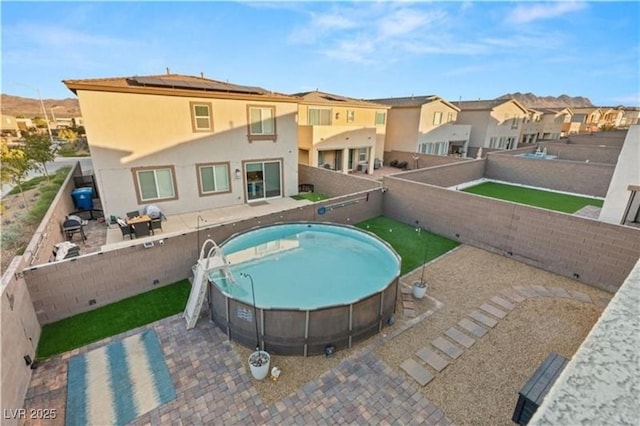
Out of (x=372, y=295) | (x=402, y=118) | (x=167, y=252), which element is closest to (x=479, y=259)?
(x=372, y=295)

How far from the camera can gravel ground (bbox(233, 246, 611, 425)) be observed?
18.8 feet

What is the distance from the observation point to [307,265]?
10.2 metres

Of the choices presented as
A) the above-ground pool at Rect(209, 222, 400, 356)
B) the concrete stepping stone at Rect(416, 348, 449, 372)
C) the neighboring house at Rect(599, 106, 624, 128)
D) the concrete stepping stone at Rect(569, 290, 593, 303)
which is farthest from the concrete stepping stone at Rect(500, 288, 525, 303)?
the neighboring house at Rect(599, 106, 624, 128)

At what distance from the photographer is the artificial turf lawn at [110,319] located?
22.5 ft

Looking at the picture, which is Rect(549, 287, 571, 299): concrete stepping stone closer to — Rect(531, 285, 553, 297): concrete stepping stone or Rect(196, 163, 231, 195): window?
Rect(531, 285, 553, 297): concrete stepping stone

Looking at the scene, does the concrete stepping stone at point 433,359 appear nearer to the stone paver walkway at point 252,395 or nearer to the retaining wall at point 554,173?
the stone paver walkway at point 252,395

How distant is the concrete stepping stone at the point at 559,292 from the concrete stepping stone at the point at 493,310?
2288mm

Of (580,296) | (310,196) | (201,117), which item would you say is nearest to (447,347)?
(580,296)

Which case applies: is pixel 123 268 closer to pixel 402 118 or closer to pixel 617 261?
pixel 617 261

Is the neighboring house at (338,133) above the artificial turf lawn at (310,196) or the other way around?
above

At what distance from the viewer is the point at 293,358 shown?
21.7 ft

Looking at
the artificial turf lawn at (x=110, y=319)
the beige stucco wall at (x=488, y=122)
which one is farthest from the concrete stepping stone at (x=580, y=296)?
the beige stucco wall at (x=488, y=122)

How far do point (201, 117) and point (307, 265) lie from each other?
28.6 ft

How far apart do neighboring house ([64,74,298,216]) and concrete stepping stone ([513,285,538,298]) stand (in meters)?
12.2
